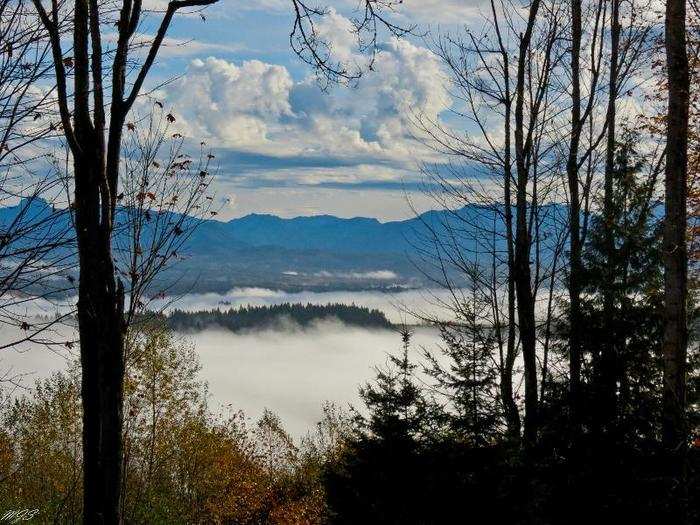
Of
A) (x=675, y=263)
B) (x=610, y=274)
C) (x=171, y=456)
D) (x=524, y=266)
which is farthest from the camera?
(x=171, y=456)

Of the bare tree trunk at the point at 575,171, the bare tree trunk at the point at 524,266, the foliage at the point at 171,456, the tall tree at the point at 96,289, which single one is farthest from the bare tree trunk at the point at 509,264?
the foliage at the point at 171,456

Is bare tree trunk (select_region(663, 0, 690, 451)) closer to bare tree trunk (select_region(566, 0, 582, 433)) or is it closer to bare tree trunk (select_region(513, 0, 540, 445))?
bare tree trunk (select_region(513, 0, 540, 445))

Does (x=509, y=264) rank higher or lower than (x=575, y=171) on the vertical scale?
lower

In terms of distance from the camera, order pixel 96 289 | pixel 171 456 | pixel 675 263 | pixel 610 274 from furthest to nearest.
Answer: pixel 171 456, pixel 610 274, pixel 675 263, pixel 96 289

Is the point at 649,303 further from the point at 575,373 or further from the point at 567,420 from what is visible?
the point at 567,420

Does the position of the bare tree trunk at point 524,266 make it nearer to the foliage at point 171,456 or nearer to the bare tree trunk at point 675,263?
the bare tree trunk at point 675,263

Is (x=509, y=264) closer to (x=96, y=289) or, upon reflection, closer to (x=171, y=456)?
(x=96, y=289)

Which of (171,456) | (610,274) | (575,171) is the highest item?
(575,171)

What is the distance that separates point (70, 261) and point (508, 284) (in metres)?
7.13

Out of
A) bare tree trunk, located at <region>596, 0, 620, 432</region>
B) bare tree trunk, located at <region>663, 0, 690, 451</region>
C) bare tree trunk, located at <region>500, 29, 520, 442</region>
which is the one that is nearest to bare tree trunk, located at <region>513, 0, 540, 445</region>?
bare tree trunk, located at <region>500, 29, 520, 442</region>

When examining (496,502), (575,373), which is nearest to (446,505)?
(496,502)

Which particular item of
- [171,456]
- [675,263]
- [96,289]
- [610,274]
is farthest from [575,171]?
[171,456]

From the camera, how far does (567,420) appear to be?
923cm

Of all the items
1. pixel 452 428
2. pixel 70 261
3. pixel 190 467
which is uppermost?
pixel 70 261
